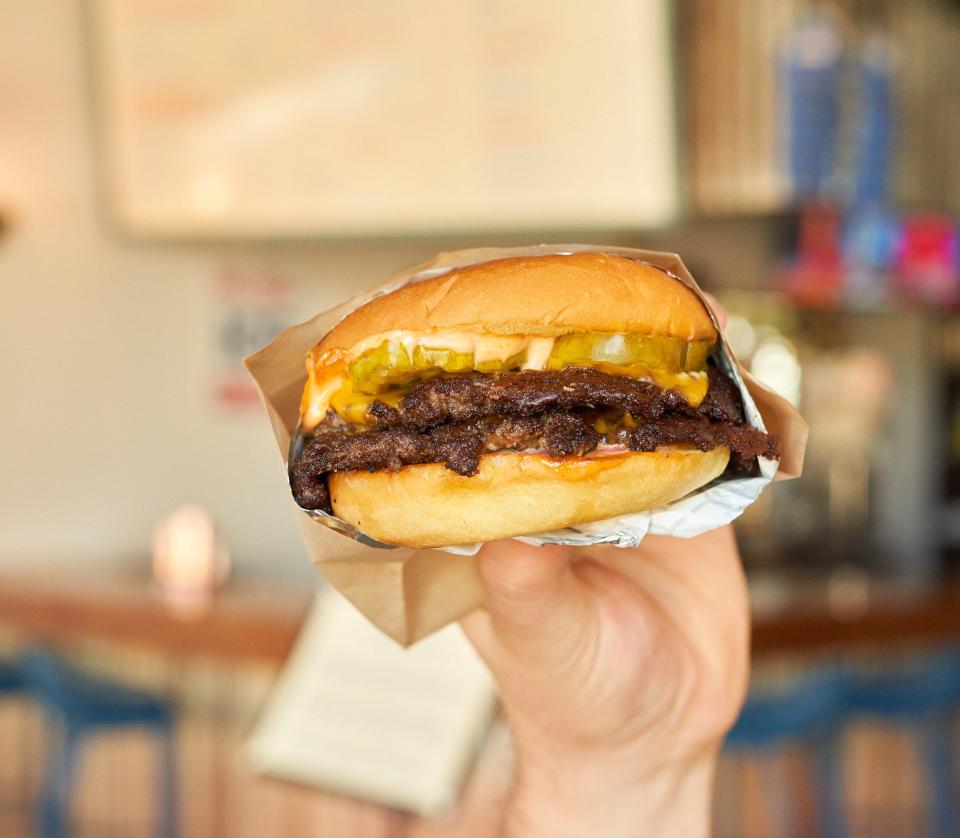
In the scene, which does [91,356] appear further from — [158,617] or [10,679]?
[158,617]

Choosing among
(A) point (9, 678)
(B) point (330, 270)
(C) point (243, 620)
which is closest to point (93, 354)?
(B) point (330, 270)

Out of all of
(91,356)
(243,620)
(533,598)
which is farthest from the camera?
(91,356)

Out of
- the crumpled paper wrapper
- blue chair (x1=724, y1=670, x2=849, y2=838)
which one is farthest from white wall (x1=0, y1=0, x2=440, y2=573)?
the crumpled paper wrapper

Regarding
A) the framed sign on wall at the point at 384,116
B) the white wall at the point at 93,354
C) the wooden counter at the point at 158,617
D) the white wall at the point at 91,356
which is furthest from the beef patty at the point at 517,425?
the white wall at the point at 91,356

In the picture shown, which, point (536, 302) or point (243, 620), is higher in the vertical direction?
point (536, 302)

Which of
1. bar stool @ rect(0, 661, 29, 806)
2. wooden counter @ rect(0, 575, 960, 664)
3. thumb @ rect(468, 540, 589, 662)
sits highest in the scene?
thumb @ rect(468, 540, 589, 662)

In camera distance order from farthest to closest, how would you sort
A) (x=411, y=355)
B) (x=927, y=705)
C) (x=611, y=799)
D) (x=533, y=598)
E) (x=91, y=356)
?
1. (x=91, y=356)
2. (x=927, y=705)
3. (x=611, y=799)
4. (x=411, y=355)
5. (x=533, y=598)

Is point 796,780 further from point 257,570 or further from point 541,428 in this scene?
point 541,428

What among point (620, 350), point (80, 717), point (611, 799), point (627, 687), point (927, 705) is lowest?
point (927, 705)

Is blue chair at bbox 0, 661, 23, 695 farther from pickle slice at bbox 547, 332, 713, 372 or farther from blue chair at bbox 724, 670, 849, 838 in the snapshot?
pickle slice at bbox 547, 332, 713, 372
